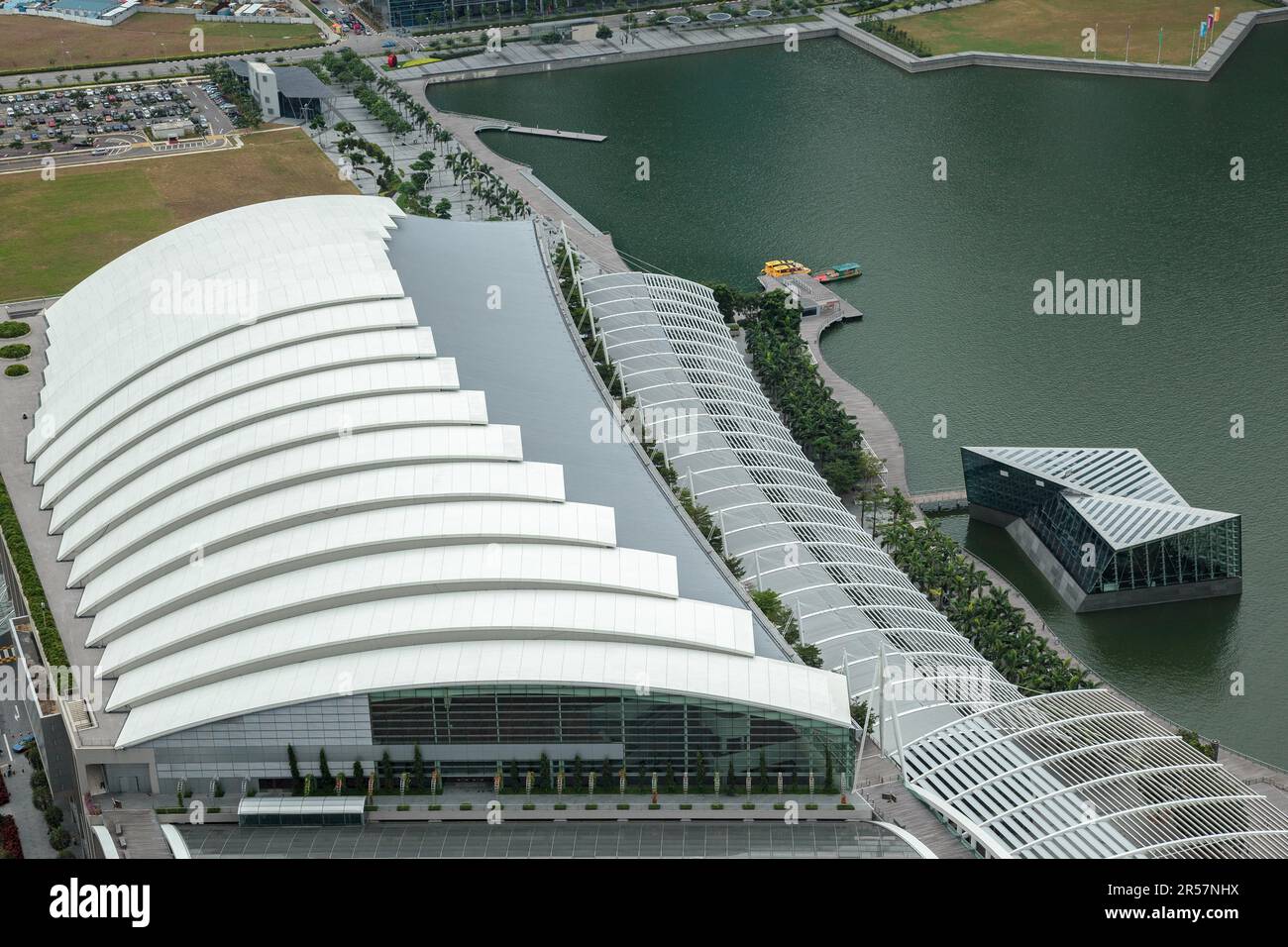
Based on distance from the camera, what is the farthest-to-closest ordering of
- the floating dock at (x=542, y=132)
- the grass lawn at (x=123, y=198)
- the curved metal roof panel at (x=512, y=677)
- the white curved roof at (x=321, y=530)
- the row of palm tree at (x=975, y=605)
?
1. the floating dock at (x=542, y=132)
2. the grass lawn at (x=123, y=198)
3. the row of palm tree at (x=975, y=605)
4. the white curved roof at (x=321, y=530)
5. the curved metal roof panel at (x=512, y=677)

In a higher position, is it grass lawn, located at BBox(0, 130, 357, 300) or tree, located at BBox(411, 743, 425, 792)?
grass lawn, located at BBox(0, 130, 357, 300)

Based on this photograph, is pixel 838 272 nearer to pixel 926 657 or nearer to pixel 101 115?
pixel 926 657

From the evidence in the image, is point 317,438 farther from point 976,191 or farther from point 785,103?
point 785,103

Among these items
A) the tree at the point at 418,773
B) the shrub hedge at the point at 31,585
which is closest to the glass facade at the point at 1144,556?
the tree at the point at 418,773

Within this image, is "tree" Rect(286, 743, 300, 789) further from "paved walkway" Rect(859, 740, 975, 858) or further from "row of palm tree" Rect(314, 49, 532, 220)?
"row of palm tree" Rect(314, 49, 532, 220)

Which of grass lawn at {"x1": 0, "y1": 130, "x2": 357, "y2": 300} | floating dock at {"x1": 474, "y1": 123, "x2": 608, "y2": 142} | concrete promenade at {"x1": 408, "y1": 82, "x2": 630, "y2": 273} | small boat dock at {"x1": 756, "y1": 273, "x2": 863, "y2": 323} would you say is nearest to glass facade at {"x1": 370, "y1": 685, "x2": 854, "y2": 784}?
small boat dock at {"x1": 756, "y1": 273, "x2": 863, "y2": 323}

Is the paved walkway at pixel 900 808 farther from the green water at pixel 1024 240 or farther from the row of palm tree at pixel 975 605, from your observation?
the green water at pixel 1024 240

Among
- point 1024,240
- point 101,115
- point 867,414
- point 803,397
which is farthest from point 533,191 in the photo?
point 101,115
